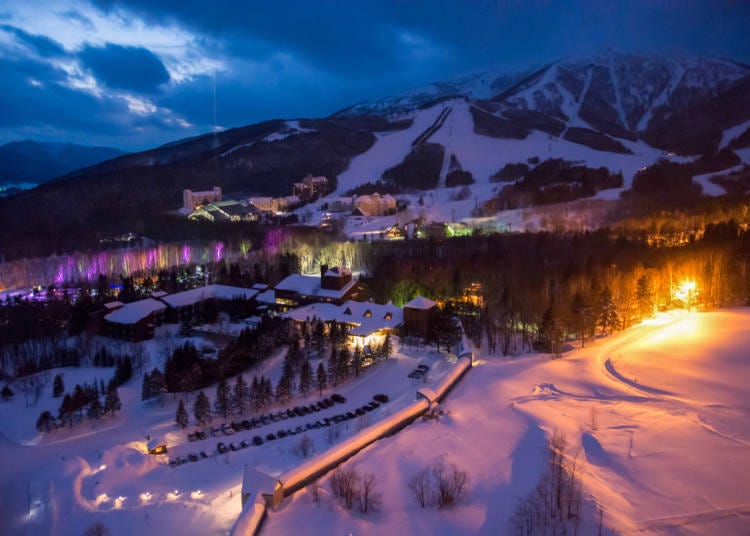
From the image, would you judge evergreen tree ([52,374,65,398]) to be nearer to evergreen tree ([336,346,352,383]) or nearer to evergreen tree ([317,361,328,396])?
evergreen tree ([317,361,328,396])

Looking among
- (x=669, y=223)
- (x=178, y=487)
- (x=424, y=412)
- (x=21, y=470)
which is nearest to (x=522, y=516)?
(x=424, y=412)

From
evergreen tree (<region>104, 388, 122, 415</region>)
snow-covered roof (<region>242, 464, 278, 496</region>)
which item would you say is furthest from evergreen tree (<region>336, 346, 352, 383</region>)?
snow-covered roof (<region>242, 464, 278, 496</region>)

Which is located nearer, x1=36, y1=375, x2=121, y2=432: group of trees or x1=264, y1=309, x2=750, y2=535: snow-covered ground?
x1=264, y1=309, x2=750, y2=535: snow-covered ground

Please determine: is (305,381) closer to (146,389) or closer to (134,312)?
(146,389)

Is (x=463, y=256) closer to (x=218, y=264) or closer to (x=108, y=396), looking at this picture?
(x=218, y=264)

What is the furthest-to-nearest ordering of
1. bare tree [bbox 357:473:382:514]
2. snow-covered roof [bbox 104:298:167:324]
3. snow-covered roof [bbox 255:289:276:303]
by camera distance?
snow-covered roof [bbox 255:289:276:303] → snow-covered roof [bbox 104:298:167:324] → bare tree [bbox 357:473:382:514]

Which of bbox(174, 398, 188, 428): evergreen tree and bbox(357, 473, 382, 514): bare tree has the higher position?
bbox(357, 473, 382, 514): bare tree
